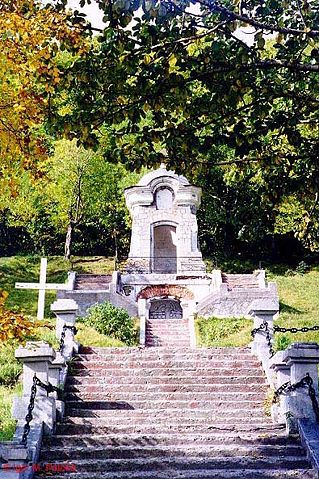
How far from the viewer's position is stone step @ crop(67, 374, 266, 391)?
1106 cm

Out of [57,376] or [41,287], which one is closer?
[57,376]

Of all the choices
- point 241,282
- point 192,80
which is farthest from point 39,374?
point 241,282

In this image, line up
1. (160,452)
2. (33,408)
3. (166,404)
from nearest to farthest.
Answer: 1. (160,452)
2. (33,408)
3. (166,404)

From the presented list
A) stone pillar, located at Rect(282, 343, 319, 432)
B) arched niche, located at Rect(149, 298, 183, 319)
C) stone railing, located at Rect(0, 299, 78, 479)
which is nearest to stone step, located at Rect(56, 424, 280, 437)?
stone railing, located at Rect(0, 299, 78, 479)

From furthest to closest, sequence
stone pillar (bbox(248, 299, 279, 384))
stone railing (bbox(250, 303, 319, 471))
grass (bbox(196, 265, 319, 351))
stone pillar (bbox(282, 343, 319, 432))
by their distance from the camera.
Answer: grass (bbox(196, 265, 319, 351)), stone pillar (bbox(248, 299, 279, 384)), stone pillar (bbox(282, 343, 319, 432)), stone railing (bbox(250, 303, 319, 471))

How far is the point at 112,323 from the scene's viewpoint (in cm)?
1667

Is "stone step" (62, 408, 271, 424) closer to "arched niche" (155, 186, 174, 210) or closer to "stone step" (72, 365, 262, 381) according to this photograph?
"stone step" (72, 365, 262, 381)

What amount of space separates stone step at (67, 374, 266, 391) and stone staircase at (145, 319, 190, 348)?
575cm

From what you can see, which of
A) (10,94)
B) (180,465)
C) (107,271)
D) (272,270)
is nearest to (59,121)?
(10,94)

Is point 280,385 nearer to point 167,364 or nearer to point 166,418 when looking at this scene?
point 166,418

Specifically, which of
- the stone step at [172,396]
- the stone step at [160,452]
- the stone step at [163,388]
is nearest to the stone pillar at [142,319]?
the stone step at [163,388]

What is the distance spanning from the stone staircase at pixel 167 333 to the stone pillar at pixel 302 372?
7.95m

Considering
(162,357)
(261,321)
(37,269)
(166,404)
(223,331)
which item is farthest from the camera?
(37,269)

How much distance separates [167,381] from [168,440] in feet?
8.02
